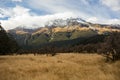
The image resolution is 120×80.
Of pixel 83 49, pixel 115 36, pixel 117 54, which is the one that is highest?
pixel 115 36

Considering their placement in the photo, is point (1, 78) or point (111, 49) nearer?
point (1, 78)

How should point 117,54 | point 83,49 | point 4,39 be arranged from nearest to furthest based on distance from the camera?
point 117,54 → point 4,39 → point 83,49

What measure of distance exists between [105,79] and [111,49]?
26.8 meters

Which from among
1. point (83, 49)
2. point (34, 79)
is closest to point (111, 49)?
point (34, 79)

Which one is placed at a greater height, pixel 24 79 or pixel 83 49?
pixel 24 79

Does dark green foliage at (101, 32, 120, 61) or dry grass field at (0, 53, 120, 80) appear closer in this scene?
dry grass field at (0, 53, 120, 80)

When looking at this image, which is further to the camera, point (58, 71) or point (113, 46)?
point (113, 46)

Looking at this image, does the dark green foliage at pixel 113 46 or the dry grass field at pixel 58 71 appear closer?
the dry grass field at pixel 58 71

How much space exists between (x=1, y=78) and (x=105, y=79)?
7.69 meters

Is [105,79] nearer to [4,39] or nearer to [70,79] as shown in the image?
[70,79]

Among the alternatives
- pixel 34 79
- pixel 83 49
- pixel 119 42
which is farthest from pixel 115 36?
pixel 83 49

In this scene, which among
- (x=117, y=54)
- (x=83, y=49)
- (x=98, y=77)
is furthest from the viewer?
(x=83, y=49)

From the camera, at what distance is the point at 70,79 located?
54.3ft

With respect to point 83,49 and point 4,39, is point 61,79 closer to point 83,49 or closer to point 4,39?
→ point 4,39
